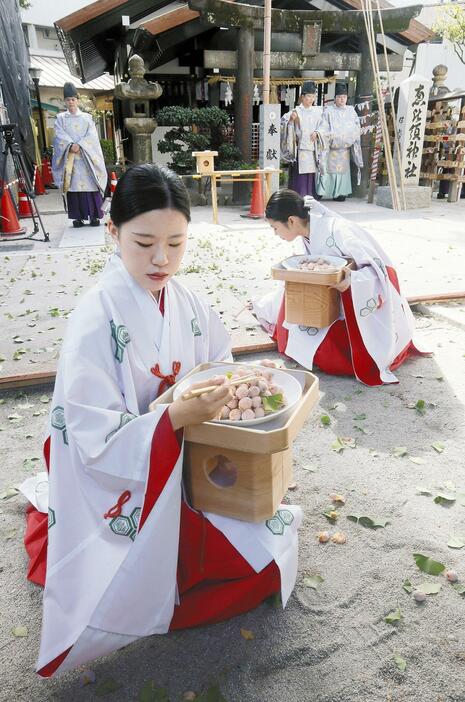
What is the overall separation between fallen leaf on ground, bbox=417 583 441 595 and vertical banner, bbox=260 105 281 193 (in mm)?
11661

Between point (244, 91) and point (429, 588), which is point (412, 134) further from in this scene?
point (429, 588)

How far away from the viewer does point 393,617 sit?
2260 mm

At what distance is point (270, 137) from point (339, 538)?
12.0 meters

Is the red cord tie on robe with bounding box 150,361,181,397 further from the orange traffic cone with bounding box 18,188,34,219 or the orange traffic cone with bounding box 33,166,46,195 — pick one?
the orange traffic cone with bounding box 33,166,46,195

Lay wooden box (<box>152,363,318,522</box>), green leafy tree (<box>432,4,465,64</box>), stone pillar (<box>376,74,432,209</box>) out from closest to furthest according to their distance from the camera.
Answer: wooden box (<box>152,363,318,522</box>), stone pillar (<box>376,74,432,209</box>), green leafy tree (<box>432,4,465,64</box>)

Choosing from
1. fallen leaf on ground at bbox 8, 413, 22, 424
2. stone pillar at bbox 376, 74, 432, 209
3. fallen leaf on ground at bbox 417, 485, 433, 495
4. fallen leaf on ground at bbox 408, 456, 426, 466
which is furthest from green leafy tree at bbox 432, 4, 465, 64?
fallen leaf on ground at bbox 8, 413, 22, 424

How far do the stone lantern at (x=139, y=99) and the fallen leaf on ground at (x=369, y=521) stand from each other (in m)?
12.1

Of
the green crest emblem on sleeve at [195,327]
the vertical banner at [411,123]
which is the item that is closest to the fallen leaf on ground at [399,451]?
the green crest emblem on sleeve at [195,327]

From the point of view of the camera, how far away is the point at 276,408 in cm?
204

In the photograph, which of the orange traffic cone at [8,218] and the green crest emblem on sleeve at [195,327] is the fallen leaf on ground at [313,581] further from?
the orange traffic cone at [8,218]

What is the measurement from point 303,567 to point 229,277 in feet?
17.7

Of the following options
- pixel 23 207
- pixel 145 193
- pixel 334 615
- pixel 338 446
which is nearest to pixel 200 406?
pixel 145 193

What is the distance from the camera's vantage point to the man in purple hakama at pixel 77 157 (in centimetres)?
1052

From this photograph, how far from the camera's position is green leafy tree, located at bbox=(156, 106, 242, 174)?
14.4m
